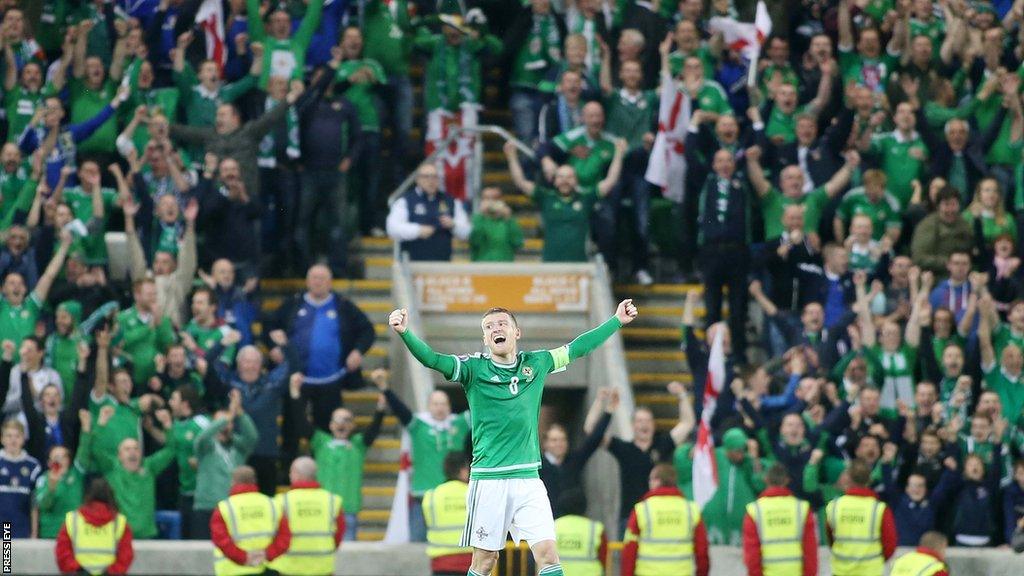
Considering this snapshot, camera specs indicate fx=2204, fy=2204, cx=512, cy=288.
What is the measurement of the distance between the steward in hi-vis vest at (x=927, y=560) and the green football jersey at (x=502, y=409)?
3.92 metres

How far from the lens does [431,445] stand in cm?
1886

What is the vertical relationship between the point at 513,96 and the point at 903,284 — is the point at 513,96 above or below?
above

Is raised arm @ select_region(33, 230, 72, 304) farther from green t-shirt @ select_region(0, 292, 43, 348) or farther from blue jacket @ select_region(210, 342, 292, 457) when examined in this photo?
blue jacket @ select_region(210, 342, 292, 457)

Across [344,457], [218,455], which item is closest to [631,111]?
[344,457]

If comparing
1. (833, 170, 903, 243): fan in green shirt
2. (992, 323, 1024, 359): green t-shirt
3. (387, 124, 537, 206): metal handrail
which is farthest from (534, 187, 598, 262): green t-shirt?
(992, 323, 1024, 359): green t-shirt

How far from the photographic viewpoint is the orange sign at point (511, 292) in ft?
71.8

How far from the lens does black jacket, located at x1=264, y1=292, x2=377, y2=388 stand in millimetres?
20562

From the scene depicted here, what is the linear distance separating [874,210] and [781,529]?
5.49m

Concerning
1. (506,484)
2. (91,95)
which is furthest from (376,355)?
(506,484)

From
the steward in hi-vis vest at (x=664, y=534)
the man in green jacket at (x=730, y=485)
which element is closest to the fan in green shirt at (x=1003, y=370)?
the man in green jacket at (x=730, y=485)

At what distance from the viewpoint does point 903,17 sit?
23219 millimetres

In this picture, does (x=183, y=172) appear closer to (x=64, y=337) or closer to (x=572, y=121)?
(x=64, y=337)

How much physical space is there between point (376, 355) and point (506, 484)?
911cm

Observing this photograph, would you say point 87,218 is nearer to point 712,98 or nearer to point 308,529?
A: point 308,529
